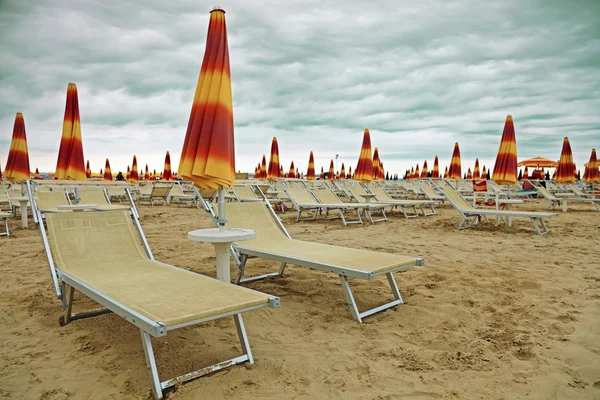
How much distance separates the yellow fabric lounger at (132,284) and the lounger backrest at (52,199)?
4.88 metres

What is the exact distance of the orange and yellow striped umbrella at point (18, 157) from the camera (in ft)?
27.0

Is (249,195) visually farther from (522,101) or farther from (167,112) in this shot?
(522,101)

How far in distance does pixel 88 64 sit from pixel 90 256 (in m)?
8.09

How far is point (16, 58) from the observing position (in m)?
8.01

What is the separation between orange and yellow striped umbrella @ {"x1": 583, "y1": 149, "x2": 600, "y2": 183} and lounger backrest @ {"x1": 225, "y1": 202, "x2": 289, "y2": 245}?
51.8ft

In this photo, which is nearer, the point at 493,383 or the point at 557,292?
the point at 493,383

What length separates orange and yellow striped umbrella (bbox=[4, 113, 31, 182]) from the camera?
8.23m

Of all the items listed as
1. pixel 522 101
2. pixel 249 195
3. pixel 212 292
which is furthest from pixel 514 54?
pixel 212 292

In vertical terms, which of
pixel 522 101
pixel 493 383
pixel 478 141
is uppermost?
pixel 522 101

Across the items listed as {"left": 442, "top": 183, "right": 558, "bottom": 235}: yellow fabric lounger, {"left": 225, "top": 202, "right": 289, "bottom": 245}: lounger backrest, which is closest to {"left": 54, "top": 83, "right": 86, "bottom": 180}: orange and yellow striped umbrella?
{"left": 225, "top": 202, "right": 289, "bottom": 245}: lounger backrest

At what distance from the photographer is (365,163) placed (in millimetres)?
11688

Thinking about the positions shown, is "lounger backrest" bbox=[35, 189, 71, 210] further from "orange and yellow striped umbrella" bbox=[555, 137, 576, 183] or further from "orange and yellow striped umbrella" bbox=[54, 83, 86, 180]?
"orange and yellow striped umbrella" bbox=[555, 137, 576, 183]

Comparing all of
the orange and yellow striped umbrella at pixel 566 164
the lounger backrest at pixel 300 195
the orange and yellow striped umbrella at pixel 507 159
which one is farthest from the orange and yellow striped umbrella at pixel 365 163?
the orange and yellow striped umbrella at pixel 566 164

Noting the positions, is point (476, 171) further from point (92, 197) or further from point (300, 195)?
point (92, 197)
